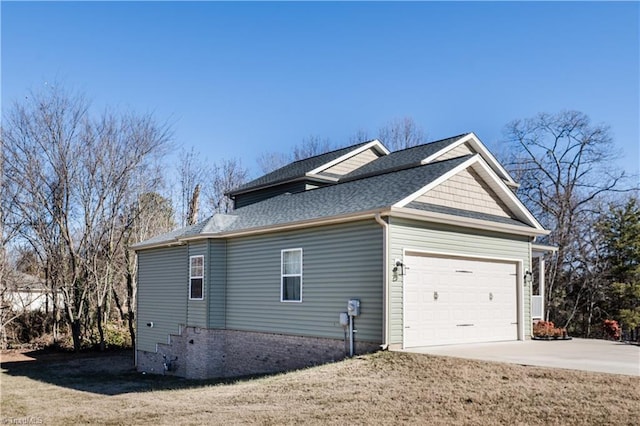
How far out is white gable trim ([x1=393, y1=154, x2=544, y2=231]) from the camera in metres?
13.1

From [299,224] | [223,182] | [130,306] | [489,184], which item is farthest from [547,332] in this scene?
[223,182]

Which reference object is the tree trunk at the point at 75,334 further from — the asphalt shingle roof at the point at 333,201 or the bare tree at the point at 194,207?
the bare tree at the point at 194,207

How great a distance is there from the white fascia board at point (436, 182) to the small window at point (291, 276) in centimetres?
307

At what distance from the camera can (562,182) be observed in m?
30.9

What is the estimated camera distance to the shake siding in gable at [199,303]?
16.0 m

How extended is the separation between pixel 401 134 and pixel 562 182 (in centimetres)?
1117

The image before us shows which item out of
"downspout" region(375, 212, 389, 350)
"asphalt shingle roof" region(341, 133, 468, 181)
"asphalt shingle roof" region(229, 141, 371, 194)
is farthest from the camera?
"asphalt shingle roof" region(229, 141, 371, 194)

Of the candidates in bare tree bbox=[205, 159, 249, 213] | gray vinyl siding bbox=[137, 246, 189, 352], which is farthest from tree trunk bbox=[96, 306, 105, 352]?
bare tree bbox=[205, 159, 249, 213]

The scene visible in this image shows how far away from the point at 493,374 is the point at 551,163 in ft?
82.0

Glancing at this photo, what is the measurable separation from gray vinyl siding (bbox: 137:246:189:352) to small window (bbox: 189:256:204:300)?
1.49ft

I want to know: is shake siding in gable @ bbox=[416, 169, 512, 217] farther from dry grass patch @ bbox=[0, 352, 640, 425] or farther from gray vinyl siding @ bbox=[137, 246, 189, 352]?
gray vinyl siding @ bbox=[137, 246, 189, 352]

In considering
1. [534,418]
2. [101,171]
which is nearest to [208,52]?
[101,171]

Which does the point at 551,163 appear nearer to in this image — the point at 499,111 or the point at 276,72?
the point at 499,111

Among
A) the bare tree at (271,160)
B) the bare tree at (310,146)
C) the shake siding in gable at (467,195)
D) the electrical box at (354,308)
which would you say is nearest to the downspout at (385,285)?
the electrical box at (354,308)
